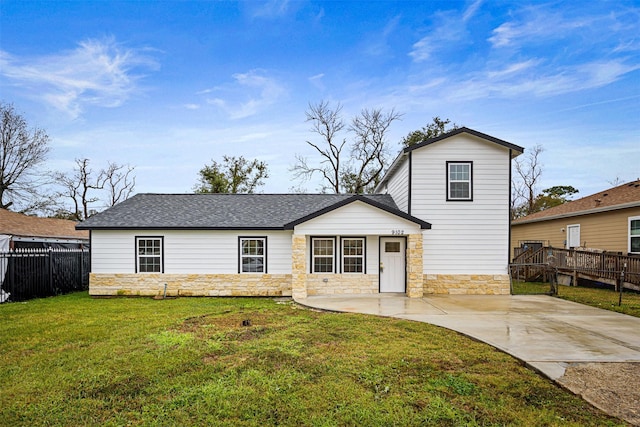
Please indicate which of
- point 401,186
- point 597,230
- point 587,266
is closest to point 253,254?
point 401,186

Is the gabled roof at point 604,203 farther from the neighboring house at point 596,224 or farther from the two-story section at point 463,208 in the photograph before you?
the two-story section at point 463,208

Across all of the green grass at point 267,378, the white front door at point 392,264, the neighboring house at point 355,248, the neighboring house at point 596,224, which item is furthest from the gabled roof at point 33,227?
the neighboring house at point 596,224

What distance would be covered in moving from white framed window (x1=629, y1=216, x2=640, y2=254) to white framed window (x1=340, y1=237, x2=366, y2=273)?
11929 millimetres

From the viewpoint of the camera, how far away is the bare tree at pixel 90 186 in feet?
110

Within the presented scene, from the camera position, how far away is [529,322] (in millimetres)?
8422

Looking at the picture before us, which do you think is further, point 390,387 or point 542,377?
point 542,377

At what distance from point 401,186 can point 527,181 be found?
2969cm

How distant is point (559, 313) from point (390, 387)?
7565 mm

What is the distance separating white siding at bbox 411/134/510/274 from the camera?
43.1ft

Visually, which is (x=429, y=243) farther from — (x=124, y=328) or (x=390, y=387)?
(x=124, y=328)

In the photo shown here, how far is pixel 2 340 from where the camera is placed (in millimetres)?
7016

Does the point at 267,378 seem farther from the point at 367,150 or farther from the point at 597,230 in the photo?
the point at 367,150

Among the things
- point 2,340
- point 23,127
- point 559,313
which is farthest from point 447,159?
point 23,127

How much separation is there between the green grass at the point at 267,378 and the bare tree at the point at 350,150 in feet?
80.8
